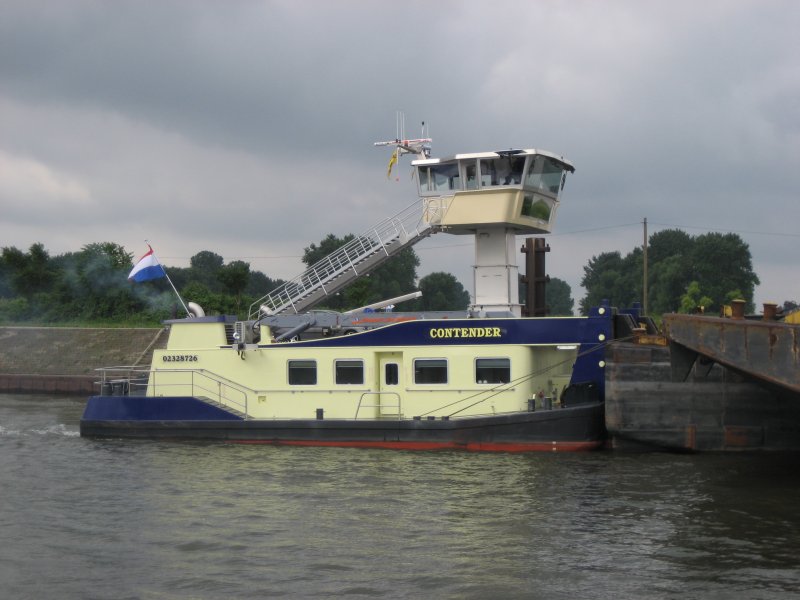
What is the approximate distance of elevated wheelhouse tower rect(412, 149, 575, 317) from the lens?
2050 cm

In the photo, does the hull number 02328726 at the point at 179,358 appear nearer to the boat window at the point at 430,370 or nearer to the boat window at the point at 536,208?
Result: the boat window at the point at 430,370

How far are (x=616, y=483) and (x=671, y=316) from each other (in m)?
3.03

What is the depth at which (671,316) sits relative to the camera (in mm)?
15898

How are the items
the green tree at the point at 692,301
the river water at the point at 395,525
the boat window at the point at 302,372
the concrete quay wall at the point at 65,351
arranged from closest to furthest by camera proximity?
1. the river water at the point at 395,525
2. the boat window at the point at 302,372
3. the concrete quay wall at the point at 65,351
4. the green tree at the point at 692,301

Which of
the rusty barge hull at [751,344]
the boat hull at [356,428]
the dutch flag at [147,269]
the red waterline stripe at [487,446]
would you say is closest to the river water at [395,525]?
the red waterline stripe at [487,446]

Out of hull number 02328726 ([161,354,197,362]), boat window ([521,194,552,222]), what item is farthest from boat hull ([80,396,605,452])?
boat window ([521,194,552,222])

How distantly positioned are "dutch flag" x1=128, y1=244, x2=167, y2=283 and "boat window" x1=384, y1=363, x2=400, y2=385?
6.14 meters

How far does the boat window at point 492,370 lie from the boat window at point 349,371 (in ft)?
8.25

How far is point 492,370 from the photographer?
18766mm

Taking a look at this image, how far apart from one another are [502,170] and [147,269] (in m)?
8.70

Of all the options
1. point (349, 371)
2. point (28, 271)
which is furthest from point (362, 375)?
point (28, 271)

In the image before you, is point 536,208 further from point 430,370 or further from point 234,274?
point 234,274

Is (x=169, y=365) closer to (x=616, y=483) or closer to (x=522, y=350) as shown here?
(x=522, y=350)

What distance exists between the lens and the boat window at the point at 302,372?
19859 mm
